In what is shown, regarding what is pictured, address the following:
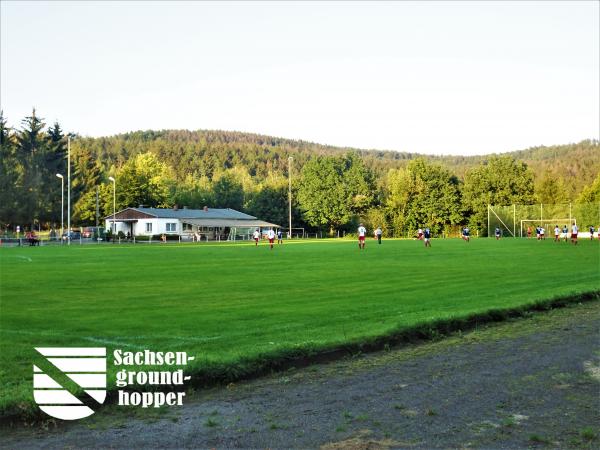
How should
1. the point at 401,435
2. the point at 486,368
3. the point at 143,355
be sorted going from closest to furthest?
the point at 401,435
the point at 486,368
the point at 143,355

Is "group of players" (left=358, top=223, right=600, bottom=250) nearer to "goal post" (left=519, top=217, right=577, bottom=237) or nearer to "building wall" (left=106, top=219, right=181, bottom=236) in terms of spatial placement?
"goal post" (left=519, top=217, right=577, bottom=237)

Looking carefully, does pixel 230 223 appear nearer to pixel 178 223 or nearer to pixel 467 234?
pixel 178 223

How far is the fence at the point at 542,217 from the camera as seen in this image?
7556 cm

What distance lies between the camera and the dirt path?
5453 millimetres

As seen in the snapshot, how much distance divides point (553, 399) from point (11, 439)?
17.6 feet

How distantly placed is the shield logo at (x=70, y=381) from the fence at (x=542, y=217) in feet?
245

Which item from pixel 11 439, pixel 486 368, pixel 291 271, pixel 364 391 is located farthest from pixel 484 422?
pixel 291 271

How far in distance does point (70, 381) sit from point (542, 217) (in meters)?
79.5

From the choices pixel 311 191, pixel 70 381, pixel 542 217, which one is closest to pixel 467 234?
pixel 542 217

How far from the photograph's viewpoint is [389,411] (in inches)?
243

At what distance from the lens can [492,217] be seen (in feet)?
277

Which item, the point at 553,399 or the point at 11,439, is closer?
the point at 11,439

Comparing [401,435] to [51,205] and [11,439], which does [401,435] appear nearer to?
[11,439]

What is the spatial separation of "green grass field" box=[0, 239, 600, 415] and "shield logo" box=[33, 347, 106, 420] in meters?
0.20
